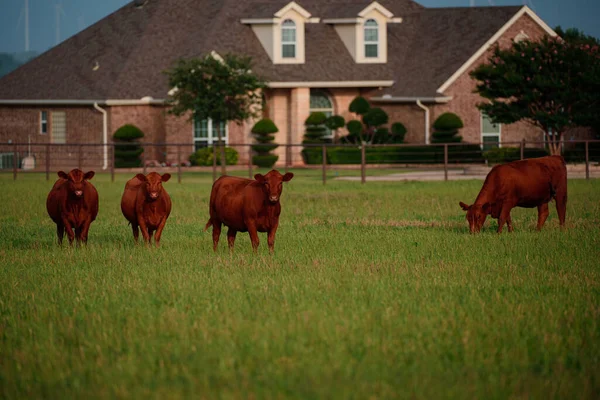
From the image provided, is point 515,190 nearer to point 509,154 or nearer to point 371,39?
point 509,154

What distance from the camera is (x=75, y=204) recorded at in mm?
17250

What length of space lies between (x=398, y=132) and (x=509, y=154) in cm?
878

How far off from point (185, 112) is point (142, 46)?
250 inches

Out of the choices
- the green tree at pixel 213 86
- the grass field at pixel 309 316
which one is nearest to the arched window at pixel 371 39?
the green tree at pixel 213 86

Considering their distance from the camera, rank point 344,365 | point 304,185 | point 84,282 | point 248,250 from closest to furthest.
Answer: point 344,365 < point 84,282 < point 248,250 < point 304,185

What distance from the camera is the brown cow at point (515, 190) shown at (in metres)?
18.5

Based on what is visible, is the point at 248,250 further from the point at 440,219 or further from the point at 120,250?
the point at 440,219

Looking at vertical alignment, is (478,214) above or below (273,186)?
below

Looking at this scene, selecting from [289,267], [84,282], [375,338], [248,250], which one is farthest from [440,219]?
[375,338]

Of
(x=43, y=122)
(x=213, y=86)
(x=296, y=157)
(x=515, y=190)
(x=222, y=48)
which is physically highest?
(x=222, y=48)

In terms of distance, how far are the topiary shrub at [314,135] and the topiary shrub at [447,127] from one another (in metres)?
5.74

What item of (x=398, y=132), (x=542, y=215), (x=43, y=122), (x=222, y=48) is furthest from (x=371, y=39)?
(x=542, y=215)

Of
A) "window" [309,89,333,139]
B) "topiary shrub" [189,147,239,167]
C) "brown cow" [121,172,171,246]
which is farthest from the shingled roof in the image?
"brown cow" [121,172,171,246]

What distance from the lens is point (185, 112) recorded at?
52688 millimetres
